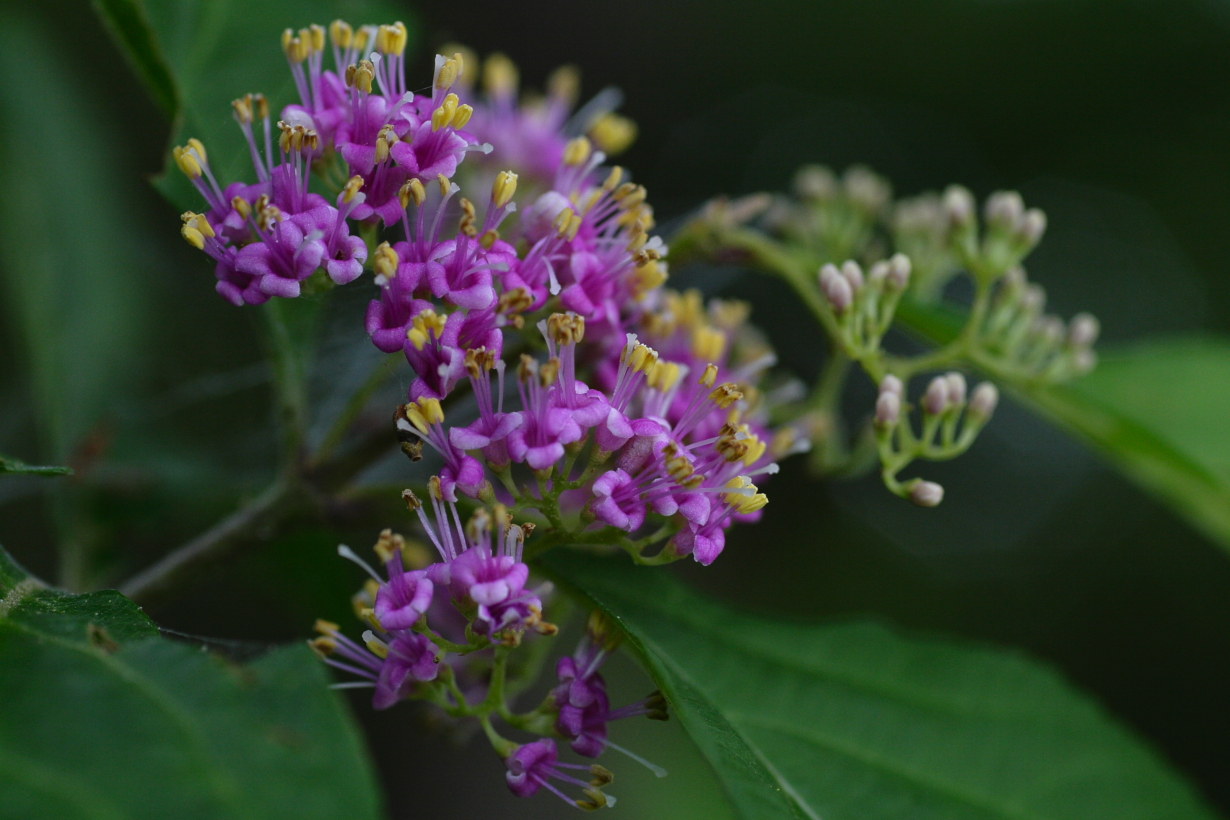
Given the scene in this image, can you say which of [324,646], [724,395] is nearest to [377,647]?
[324,646]

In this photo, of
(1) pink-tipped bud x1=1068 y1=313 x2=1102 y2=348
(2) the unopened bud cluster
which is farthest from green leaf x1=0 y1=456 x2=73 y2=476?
(1) pink-tipped bud x1=1068 y1=313 x2=1102 y2=348

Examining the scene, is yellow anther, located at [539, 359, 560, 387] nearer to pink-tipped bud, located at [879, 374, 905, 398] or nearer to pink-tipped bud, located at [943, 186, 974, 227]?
pink-tipped bud, located at [879, 374, 905, 398]

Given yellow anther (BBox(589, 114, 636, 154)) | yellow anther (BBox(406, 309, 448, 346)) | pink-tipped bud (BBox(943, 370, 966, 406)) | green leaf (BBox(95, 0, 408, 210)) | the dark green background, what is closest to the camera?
yellow anther (BBox(406, 309, 448, 346))

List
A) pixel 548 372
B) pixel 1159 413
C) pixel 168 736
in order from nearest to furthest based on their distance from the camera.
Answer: pixel 168 736 → pixel 548 372 → pixel 1159 413

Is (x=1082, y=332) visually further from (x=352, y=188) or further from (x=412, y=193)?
(x=352, y=188)

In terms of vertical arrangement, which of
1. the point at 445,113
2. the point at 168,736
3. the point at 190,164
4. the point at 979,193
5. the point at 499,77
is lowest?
the point at 168,736

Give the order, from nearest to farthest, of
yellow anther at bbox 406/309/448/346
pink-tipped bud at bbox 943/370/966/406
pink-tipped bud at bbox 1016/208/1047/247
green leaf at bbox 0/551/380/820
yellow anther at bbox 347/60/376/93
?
1. green leaf at bbox 0/551/380/820
2. yellow anther at bbox 406/309/448/346
3. yellow anther at bbox 347/60/376/93
4. pink-tipped bud at bbox 943/370/966/406
5. pink-tipped bud at bbox 1016/208/1047/247

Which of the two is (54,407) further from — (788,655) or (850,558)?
(850,558)

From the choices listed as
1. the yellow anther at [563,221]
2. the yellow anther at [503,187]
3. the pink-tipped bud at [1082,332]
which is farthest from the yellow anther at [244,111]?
the pink-tipped bud at [1082,332]
